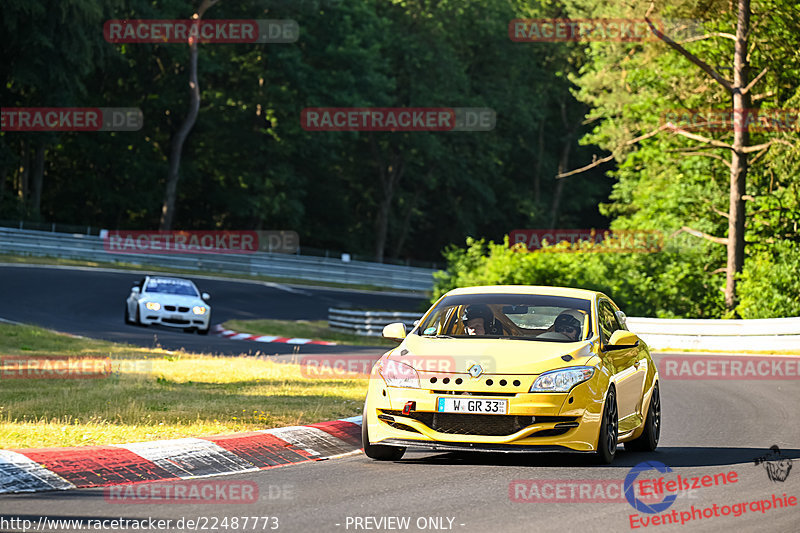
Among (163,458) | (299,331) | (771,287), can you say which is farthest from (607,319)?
(299,331)

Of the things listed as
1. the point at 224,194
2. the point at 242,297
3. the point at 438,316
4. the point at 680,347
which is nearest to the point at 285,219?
the point at 224,194

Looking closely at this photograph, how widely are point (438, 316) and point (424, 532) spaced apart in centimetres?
436

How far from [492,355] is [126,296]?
31.7 m

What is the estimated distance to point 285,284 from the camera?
54.5 meters

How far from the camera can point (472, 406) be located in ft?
30.8

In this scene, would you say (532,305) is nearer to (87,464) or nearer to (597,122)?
(87,464)

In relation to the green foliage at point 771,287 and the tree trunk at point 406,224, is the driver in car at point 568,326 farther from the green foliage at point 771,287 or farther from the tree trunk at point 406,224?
the tree trunk at point 406,224

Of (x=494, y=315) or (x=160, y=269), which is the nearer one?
(x=494, y=315)

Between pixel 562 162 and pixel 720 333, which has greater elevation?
pixel 562 162

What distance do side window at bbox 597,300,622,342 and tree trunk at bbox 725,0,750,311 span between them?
24537 millimetres

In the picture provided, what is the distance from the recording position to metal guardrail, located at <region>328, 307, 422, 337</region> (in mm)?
33781

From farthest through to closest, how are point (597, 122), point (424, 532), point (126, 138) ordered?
point (597, 122) < point (126, 138) < point (424, 532)

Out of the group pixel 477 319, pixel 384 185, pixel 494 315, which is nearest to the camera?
pixel 477 319

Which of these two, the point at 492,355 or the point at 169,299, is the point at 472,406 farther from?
the point at 169,299
